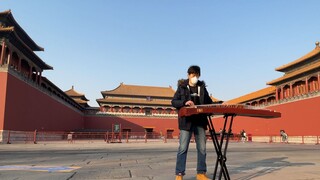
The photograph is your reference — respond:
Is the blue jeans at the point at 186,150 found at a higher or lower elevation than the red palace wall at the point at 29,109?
lower

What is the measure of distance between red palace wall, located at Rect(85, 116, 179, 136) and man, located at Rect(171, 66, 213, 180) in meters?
Result: 36.3

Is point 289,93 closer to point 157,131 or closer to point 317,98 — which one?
point 317,98

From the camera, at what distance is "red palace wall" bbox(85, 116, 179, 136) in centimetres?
3906

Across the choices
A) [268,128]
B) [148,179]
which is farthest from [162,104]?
[148,179]

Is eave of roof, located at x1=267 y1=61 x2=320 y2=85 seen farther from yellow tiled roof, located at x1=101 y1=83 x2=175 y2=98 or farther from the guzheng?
the guzheng

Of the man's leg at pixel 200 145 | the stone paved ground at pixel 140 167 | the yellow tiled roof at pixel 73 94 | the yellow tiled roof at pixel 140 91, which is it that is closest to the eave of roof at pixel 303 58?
the yellow tiled roof at pixel 140 91

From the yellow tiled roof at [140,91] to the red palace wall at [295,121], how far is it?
17.2m

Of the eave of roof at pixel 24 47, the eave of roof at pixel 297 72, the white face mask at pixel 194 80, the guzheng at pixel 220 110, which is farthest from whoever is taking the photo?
the eave of roof at pixel 297 72

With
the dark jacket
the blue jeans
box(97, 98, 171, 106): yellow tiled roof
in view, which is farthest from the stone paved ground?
box(97, 98, 171, 106): yellow tiled roof

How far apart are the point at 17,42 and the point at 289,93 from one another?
81.6 ft

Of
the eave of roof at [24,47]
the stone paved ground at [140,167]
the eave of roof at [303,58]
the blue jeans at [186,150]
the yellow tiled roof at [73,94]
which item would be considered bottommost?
the stone paved ground at [140,167]

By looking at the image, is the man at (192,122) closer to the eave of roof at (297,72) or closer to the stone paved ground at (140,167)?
the stone paved ground at (140,167)

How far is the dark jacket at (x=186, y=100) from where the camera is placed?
2.95 m

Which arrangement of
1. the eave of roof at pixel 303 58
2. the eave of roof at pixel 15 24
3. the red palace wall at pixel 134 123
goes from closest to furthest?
the eave of roof at pixel 15 24, the eave of roof at pixel 303 58, the red palace wall at pixel 134 123
